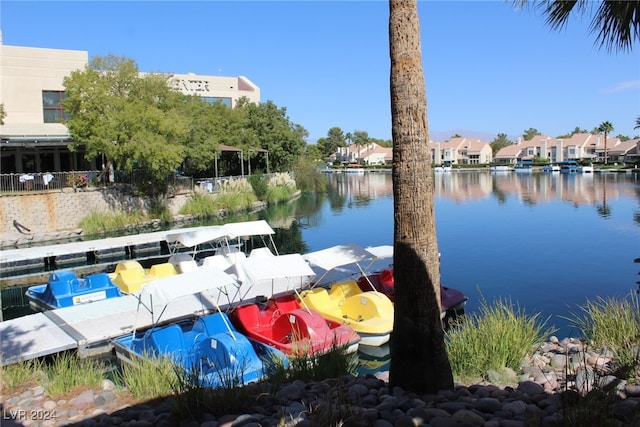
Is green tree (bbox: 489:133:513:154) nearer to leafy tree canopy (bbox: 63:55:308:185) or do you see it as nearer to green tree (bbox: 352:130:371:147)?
green tree (bbox: 352:130:371:147)

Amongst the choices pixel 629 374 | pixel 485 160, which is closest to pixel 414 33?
pixel 629 374

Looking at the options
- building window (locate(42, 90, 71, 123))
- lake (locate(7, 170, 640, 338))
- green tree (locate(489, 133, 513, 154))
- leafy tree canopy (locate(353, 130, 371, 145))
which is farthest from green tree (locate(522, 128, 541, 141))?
building window (locate(42, 90, 71, 123))

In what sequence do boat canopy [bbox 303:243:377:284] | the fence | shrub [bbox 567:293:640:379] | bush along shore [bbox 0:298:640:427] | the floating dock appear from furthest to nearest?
the fence
boat canopy [bbox 303:243:377:284]
the floating dock
shrub [bbox 567:293:640:379]
bush along shore [bbox 0:298:640:427]

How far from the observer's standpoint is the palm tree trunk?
581 cm

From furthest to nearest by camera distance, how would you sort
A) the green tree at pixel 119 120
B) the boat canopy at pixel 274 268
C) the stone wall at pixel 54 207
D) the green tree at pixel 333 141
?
1. the green tree at pixel 333 141
2. the green tree at pixel 119 120
3. the stone wall at pixel 54 207
4. the boat canopy at pixel 274 268

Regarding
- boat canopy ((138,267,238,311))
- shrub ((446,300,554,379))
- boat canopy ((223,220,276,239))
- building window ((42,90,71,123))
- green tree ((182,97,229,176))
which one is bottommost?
shrub ((446,300,554,379))

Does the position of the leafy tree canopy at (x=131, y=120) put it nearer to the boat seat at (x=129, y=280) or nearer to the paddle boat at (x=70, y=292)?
→ the boat seat at (x=129, y=280)

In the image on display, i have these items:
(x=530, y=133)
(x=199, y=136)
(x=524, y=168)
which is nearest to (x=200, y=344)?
(x=199, y=136)

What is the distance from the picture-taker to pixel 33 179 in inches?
1241

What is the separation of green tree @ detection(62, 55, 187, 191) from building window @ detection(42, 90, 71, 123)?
746 cm

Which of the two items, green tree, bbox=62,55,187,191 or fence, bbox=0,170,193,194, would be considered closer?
fence, bbox=0,170,193,194

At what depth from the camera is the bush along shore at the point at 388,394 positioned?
4484 mm

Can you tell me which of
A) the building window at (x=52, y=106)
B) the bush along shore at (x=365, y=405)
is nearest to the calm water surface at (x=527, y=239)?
the bush along shore at (x=365, y=405)

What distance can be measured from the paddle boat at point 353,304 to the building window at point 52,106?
33.1 m
